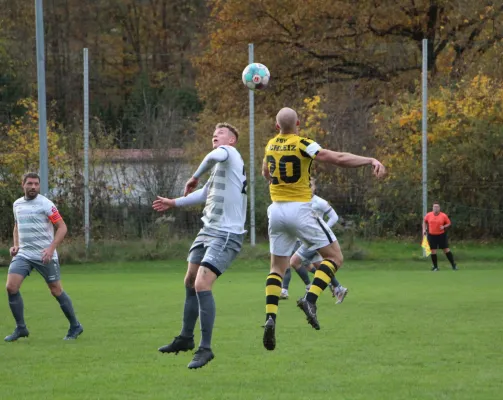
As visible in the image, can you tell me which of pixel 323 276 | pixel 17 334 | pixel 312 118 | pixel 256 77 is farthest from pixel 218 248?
pixel 312 118

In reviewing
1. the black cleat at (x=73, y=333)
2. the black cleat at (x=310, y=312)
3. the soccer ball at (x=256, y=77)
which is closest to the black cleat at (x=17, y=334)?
the black cleat at (x=73, y=333)

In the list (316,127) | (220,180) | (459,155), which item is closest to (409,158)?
(459,155)

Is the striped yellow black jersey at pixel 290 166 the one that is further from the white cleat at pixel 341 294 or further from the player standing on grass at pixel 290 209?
the white cleat at pixel 341 294

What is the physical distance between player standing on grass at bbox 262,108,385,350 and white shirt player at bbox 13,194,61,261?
3.46 m

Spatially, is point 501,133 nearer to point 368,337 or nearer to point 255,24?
point 255,24

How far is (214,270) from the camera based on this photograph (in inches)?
389

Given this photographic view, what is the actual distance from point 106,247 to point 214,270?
19591 mm

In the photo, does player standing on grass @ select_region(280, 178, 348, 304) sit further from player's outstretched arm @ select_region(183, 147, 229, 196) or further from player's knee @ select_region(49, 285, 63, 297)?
player's outstretched arm @ select_region(183, 147, 229, 196)

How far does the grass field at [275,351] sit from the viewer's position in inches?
356

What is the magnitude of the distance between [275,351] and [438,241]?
1623cm

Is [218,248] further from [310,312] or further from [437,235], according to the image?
[437,235]

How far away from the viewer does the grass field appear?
904 cm

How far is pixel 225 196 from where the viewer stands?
9.88m

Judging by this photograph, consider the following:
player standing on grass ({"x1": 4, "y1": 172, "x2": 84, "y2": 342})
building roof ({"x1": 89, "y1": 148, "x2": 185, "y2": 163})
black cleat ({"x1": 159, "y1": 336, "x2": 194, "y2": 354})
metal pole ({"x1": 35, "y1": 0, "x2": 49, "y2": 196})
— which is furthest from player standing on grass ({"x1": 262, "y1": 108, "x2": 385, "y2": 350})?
building roof ({"x1": 89, "y1": 148, "x2": 185, "y2": 163})
